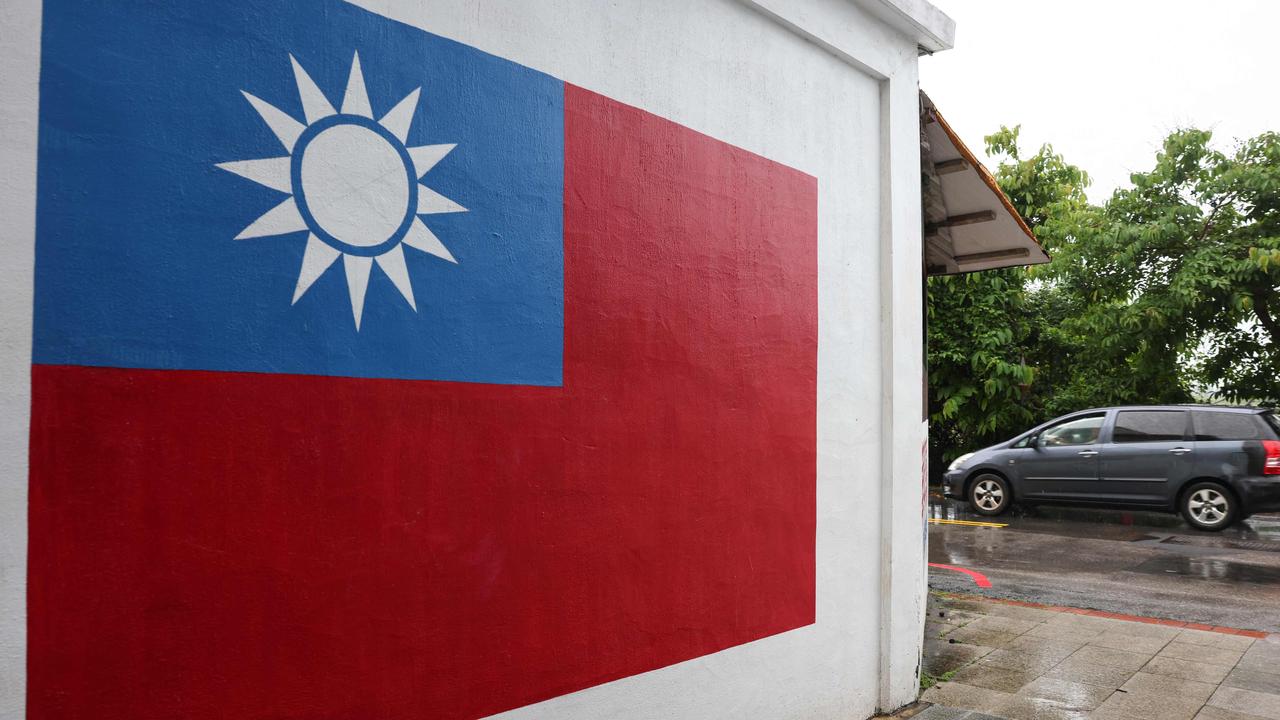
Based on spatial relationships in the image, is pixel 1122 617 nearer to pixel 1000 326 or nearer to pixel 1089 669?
pixel 1089 669

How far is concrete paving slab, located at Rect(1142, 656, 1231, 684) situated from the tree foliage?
32.4 ft

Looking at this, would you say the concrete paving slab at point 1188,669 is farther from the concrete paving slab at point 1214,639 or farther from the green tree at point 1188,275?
the green tree at point 1188,275

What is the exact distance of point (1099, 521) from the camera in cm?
1298

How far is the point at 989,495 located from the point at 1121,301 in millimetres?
4895

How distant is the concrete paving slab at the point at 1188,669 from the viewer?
561cm

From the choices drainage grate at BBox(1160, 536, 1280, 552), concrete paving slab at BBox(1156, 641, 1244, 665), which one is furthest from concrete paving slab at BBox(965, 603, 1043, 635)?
drainage grate at BBox(1160, 536, 1280, 552)

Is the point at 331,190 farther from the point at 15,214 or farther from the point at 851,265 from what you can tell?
the point at 851,265

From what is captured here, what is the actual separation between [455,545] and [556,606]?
1.75ft

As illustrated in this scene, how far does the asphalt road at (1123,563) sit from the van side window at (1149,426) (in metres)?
1.30

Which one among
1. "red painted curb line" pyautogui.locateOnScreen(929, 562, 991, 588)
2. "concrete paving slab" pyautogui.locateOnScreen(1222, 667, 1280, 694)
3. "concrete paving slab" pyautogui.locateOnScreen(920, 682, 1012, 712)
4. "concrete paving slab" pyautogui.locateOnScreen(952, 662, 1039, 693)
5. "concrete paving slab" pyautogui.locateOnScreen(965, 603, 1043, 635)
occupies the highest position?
"concrete paving slab" pyautogui.locateOnScreen(920, 682, 1012, 712)

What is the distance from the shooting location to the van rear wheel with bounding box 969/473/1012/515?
1362cm

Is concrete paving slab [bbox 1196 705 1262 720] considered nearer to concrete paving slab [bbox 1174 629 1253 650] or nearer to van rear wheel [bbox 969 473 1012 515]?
concrete paving slab [bbox 1174 629 1253 650]

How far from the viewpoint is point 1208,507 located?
1183cm

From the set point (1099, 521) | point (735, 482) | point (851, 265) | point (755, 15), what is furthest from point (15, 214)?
point (1099, 521)
